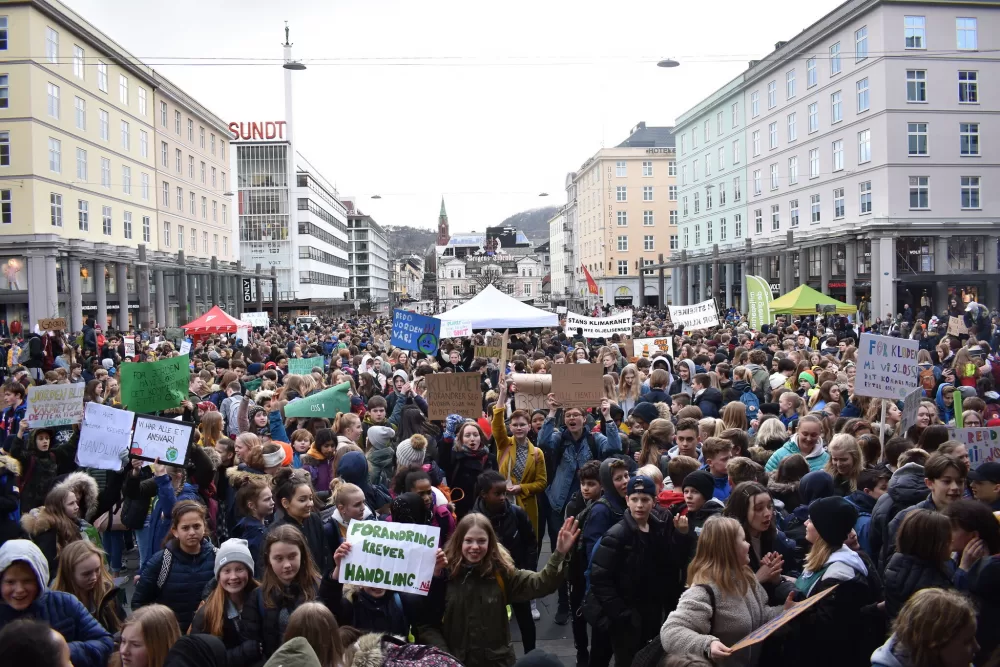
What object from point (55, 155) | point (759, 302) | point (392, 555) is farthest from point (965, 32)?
point (392, 555)

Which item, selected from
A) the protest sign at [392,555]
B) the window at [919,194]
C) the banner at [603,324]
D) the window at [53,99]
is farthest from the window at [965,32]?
the protest sign at [392,555]

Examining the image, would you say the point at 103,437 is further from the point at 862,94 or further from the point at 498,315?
the point at 862,94

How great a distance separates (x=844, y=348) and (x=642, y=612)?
474 inches

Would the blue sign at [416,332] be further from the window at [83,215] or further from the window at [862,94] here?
the window at [862,94]

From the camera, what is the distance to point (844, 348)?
51.5 ft

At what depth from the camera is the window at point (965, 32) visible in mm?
38719

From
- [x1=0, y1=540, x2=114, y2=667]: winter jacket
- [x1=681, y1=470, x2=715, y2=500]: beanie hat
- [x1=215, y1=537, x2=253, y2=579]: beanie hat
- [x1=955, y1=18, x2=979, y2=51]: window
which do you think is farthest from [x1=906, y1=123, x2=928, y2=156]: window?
[x1=0, y1=540, x2=114, y2=667]: winter jacket

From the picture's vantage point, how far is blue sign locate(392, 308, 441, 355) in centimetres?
1619

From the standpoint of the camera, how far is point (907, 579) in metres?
4.30

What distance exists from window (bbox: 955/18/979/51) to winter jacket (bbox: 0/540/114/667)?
44.8 m

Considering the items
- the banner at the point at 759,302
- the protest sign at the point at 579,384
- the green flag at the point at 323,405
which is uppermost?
the banner at the point at 759,302

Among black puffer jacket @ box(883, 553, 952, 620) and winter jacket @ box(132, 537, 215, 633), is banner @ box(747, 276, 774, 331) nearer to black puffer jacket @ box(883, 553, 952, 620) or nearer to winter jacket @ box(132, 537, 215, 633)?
black puffer jacket @ box(883, 553, 952, 620)

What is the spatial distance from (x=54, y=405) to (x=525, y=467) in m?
5.16

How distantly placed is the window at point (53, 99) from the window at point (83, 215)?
13.9 feet
